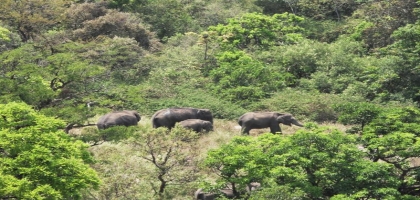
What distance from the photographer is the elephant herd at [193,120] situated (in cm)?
2322

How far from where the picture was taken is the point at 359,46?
111ft

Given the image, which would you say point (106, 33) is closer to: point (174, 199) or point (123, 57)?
point (123, 57)

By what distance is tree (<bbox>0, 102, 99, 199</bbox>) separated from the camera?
11.9 metres

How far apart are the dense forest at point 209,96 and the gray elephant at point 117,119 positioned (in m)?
0.62

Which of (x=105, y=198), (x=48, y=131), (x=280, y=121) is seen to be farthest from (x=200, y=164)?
(x=280, y=121)

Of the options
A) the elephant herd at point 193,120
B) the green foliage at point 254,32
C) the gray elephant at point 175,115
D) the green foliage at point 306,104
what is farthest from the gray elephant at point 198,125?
the green foliage at point 254,32

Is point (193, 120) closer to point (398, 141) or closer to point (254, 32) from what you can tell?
point (398, 141)

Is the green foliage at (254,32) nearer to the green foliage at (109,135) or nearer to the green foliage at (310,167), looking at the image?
the green foliage at (109,135)

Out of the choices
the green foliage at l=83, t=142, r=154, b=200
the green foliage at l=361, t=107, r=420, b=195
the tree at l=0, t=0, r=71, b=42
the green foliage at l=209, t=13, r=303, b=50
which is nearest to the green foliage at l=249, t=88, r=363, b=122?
the green foliage at l=209, t=13, r=303, b=50

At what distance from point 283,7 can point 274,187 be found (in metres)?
34.2

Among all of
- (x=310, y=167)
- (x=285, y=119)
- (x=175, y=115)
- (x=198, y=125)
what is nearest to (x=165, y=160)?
(x=310, y=167)

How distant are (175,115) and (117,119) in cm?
240

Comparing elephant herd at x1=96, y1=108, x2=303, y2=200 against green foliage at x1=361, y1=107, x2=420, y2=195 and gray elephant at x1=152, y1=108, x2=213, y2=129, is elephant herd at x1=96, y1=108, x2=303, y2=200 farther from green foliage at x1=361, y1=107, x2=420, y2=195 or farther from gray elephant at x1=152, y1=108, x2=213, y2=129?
green foliage at x1=361, y1=107, x2=420, y2=195

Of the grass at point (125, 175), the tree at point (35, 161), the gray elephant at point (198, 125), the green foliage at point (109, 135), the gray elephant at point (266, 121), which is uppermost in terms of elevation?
the tree at point (35, 161)
